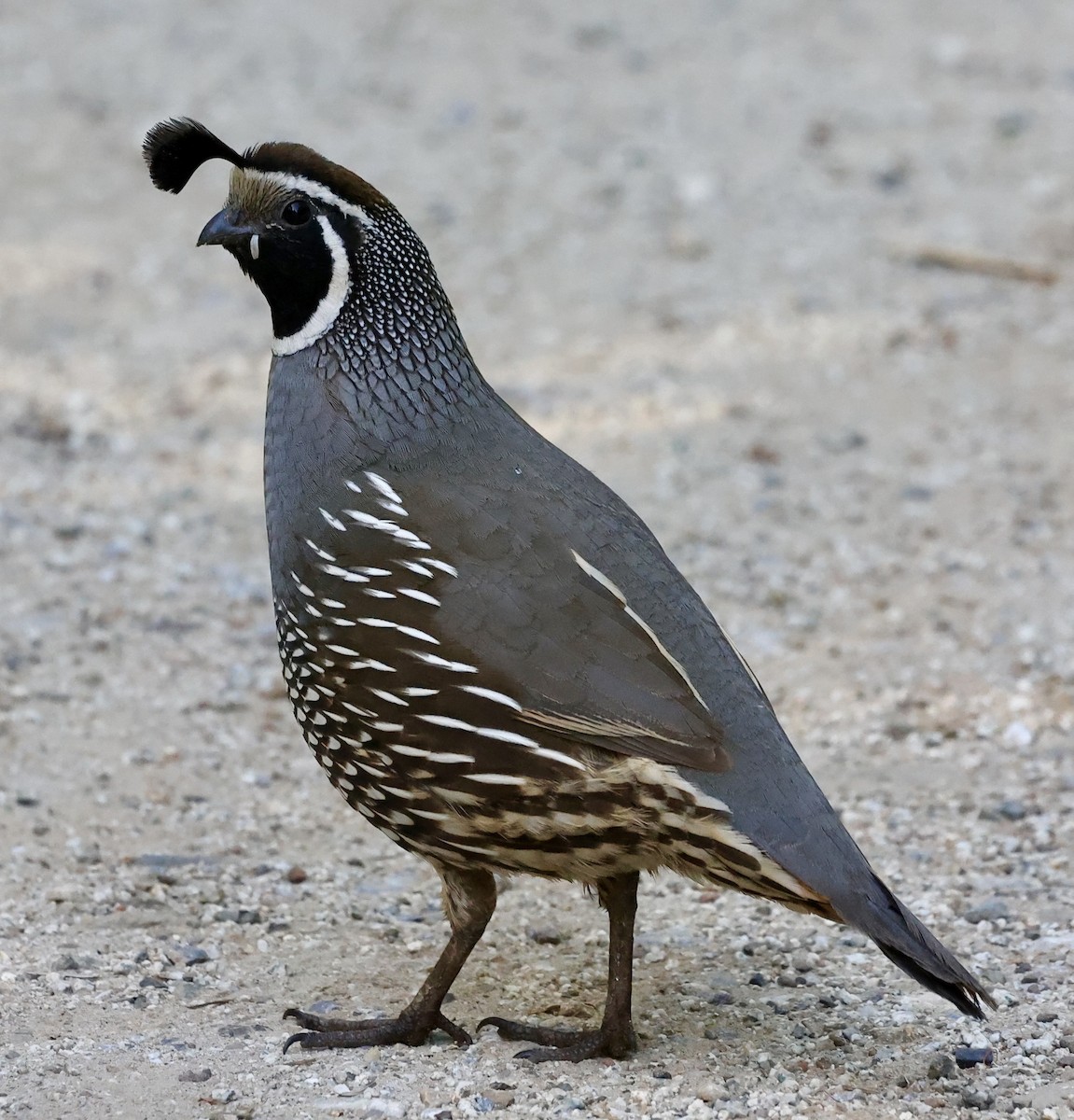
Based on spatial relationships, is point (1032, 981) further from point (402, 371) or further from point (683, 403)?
point (683, 403)

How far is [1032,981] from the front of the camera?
5.27 m

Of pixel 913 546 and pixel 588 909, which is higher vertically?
pixel 913 546

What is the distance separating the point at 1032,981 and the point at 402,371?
2.64 metres

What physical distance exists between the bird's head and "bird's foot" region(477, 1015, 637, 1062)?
2.18 metres

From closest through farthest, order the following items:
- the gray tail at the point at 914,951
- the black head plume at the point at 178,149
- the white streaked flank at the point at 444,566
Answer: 1. the gray tail at the point at 914,951
2. the white streaked flank at the point at 444,566
3. the black head plume at the point at 178,149

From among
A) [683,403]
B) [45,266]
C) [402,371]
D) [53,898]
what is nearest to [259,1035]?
[53,898]

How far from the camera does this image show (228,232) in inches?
215

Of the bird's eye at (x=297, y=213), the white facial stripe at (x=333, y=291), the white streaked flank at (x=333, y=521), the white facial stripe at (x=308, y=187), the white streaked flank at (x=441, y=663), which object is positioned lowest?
the white streaked flank at (x=441, y=663)

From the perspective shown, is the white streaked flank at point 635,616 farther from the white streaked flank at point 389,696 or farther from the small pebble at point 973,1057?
the small pebble at point 973,1057

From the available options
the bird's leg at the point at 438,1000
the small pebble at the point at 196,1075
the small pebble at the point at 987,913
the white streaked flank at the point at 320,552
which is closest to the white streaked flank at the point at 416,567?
the white streaked flank at the point at 320,552

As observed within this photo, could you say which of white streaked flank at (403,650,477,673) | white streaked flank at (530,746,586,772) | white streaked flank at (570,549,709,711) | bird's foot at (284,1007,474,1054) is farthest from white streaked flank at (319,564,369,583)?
bird's foot at (284,1007,474,1054)

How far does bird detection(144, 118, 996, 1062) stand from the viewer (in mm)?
4625

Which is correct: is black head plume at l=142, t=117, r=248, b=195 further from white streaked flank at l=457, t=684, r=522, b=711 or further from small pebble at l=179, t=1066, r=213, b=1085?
small pebble at l=179, t=1066, r=213, b=1085

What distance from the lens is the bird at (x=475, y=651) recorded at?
4625mm
